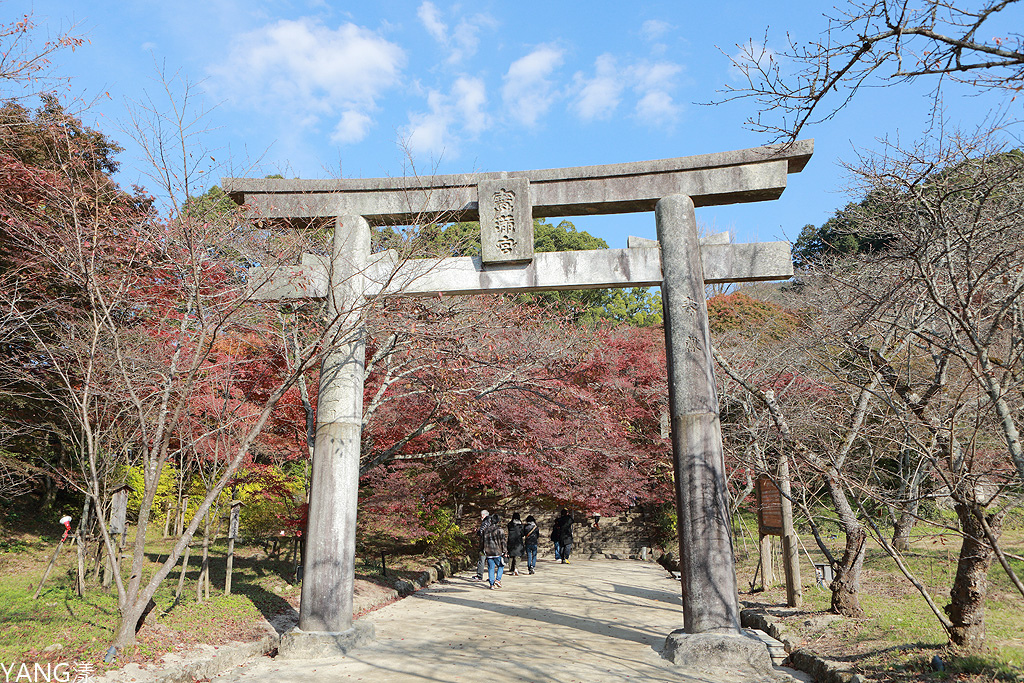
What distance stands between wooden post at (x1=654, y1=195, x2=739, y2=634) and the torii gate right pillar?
0.03 feet

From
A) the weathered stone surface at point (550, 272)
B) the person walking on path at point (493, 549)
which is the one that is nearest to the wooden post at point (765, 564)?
the person walking on path at point (493, 549)

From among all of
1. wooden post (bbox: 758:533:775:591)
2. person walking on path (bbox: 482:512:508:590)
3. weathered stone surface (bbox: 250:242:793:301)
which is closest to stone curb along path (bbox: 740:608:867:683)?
wooden post (bbox: 758:533:775:591)

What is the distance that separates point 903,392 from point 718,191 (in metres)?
3.09

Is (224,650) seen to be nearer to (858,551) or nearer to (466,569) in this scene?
(858,551)

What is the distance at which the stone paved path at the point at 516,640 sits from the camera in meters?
5.90

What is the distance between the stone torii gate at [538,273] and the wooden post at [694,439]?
14 millimetres

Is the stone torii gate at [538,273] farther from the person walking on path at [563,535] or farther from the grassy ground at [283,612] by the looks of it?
the person walking on path at [563,535]

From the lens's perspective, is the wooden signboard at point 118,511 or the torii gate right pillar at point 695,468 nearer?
the torii gate right pillar at point 695,468

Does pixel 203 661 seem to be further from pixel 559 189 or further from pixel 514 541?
pixel 514 541

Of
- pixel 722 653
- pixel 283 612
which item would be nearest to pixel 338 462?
pixel 283 612

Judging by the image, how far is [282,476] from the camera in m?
12.0

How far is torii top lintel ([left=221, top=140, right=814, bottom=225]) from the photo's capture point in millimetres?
7652

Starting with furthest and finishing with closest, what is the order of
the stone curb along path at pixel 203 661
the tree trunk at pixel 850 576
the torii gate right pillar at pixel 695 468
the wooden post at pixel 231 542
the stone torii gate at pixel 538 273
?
the wooden post at pixel 231 542, the tree trunk at pixel 850 576, the stone torii gate at pixel 538 273, the torii gate right pillar at pixel 695 468, the stone curb along path at pixel 203 661

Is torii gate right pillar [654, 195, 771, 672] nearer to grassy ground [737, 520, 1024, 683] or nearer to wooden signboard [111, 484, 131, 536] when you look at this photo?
grassy ground [737, 520, 1024, 683]
